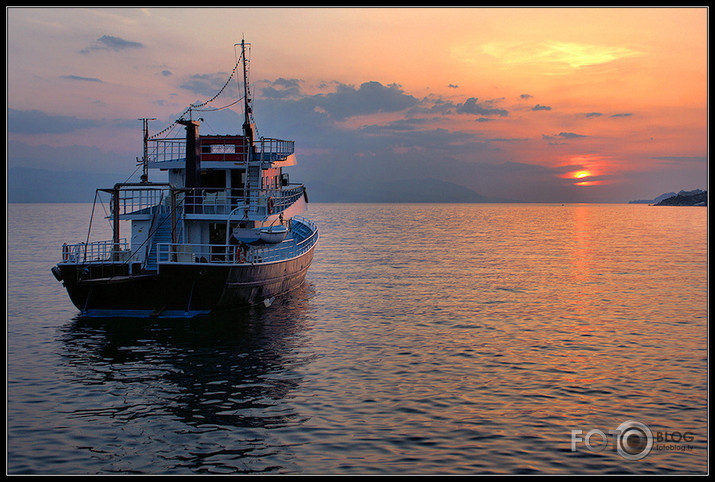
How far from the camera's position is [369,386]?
17.8 m

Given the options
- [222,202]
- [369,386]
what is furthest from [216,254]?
[369,386]

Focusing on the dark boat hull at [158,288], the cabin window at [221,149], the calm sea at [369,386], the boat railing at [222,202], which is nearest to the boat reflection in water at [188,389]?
the calm sea at [369,386]

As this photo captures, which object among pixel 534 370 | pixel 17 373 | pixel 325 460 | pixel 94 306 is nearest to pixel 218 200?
pixel 94 306

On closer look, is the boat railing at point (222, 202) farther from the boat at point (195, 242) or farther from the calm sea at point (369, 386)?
the calm sea at point (369, 386)

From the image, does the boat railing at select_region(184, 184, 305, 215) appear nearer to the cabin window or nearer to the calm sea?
the cabin window

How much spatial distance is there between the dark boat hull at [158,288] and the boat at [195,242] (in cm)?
4

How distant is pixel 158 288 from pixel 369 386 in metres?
12.4

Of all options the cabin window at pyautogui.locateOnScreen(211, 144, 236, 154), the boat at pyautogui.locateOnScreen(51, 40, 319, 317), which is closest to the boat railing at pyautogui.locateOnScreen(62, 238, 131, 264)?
the boat at pyautogui.locateOnScreen(51, 40, 319, 317)

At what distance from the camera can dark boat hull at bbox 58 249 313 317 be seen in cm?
2592

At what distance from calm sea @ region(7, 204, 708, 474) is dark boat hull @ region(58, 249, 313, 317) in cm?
72

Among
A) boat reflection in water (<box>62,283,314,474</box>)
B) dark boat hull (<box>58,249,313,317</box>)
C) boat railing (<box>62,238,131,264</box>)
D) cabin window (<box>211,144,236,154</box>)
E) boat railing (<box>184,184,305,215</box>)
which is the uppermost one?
cabin window (<box>211,144,236,154</box>)

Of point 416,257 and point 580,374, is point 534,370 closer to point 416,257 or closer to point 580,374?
point 580,374

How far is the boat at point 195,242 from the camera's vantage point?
26406mm

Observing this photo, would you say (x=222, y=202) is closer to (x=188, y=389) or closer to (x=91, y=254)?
(x=91, y=254)
